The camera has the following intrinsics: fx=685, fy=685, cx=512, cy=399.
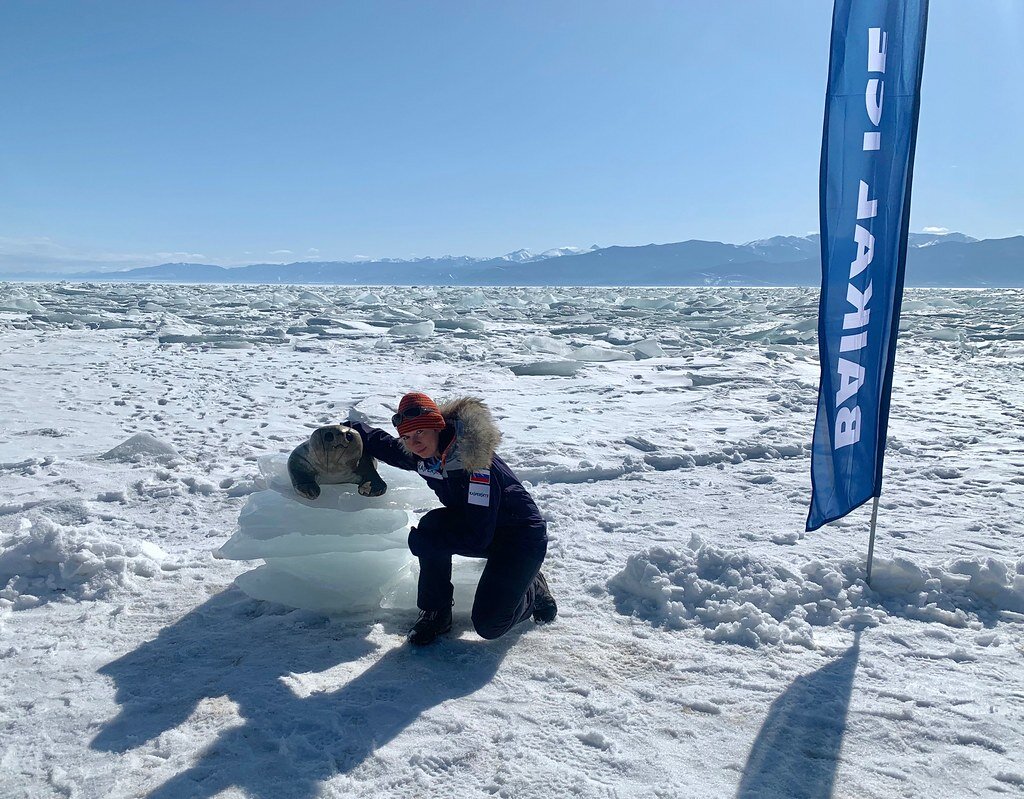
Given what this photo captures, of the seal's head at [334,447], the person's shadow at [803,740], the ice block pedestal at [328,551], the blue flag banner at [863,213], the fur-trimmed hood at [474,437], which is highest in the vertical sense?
the blue flag banner at [863,213]

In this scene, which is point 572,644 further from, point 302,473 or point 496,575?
point 302,473

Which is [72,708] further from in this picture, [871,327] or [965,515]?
[965,515]

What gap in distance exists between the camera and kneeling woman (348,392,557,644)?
225 centimetres

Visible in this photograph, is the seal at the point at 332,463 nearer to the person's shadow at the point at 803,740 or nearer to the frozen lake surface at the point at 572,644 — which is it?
the frozen lake surface at the point at 572,644

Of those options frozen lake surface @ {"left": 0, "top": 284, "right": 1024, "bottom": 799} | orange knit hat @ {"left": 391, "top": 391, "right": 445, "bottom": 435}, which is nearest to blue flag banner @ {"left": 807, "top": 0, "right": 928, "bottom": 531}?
frozen lake surface @ {"left": 0, "top": 284, "right": 1024, "bottom": 799}

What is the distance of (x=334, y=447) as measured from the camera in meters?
2.53

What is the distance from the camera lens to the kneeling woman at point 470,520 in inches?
88.7

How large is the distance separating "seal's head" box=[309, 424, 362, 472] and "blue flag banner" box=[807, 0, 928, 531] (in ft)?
5.58

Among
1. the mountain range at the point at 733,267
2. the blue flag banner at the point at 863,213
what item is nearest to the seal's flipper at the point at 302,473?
the blue flag banner at the point at 863,213

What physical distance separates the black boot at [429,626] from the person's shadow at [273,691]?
4 centimetres

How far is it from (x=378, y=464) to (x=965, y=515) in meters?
3.25

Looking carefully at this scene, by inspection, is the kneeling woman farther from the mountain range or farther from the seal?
the mountain range

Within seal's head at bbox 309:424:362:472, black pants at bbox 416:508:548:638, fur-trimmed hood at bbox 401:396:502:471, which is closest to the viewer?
fur-trimmed hood at bbox 401:396:502:471

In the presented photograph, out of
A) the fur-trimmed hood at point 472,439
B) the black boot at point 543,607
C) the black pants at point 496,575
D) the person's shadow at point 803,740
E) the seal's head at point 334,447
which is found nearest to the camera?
the person's shadow at point 803,740
